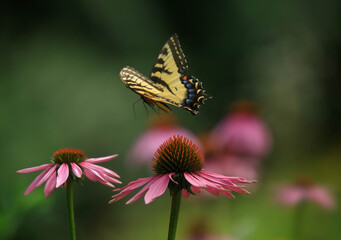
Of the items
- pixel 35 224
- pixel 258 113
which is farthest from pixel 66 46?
pixel 258 113

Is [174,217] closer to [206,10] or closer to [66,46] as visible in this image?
[66,46]

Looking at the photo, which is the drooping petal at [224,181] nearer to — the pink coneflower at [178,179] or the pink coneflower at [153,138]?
the pink coneflower at [178,179]

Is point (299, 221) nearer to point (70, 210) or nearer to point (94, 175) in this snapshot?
point (94, 175)

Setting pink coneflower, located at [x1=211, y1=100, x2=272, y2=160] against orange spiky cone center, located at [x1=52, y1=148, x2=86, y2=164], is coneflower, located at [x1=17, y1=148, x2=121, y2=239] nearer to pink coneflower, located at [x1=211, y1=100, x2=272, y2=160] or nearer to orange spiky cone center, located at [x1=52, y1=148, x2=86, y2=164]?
orange spiky cone center, located at [x1=52, y1=148, x2=86, y2=164]

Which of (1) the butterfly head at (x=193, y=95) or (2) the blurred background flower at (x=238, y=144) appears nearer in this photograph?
(1) the butterfly head at (x=193, y=95)

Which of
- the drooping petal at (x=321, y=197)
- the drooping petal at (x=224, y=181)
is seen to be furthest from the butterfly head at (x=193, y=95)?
the drooping petal at (x=321, y=197)
